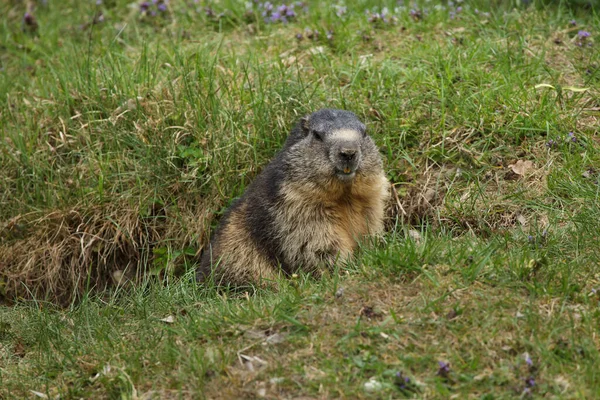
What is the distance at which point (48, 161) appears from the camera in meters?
7.42

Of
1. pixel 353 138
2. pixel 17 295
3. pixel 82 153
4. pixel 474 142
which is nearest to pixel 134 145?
pixel 82 153

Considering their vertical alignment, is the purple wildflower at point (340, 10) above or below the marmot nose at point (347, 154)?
above

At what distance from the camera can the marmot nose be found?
223 inches

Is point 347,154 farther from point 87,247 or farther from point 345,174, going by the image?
point 87,247

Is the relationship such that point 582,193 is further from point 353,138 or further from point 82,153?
point 82,153

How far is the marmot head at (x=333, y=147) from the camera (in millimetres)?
5730

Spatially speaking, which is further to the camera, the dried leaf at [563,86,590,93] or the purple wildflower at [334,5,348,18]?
the purple wildflower at [334,5,348,18]

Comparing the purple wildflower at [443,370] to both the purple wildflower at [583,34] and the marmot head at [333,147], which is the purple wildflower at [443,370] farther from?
the purple wildflower at [583,34]

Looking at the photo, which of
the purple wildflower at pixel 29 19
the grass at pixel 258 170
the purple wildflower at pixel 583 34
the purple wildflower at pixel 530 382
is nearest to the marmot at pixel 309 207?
the grass at pixel 258 170

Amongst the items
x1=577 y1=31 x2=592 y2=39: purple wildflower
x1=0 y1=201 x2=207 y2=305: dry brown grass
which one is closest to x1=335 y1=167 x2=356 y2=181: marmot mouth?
x1=0 y1=201 x2=207 y2=305: dry brown grass

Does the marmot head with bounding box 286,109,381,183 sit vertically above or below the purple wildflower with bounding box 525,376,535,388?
above

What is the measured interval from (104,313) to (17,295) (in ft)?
5.74

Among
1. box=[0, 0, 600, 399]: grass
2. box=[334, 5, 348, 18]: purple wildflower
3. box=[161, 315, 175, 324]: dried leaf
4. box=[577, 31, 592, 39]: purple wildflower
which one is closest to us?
box=[0, 0, 600, 399]: grass

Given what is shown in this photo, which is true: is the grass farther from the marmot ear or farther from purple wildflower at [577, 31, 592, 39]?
the marmot ear
